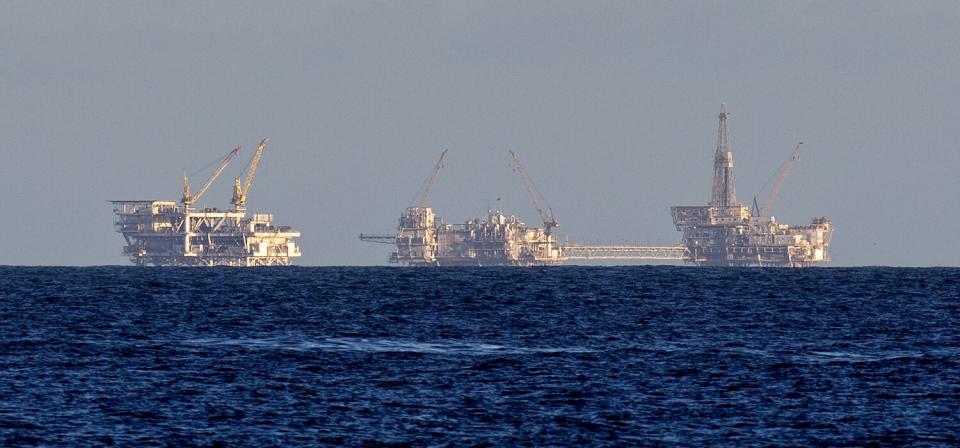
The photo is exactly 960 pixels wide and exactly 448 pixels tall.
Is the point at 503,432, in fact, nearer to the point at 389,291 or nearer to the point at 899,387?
the point at 899,387

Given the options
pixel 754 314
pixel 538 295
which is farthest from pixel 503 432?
pixel 538 295

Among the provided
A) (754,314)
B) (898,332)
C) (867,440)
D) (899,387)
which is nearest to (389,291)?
(754,314)

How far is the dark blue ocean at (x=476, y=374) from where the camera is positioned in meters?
53.4

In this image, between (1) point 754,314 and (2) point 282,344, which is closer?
(2) point 282,344

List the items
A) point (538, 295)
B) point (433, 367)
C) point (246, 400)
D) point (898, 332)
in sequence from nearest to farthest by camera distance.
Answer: point (246, 400)
point (433, 367)
point (898, 332)
point (538, 295)

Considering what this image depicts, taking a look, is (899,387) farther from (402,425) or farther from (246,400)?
(246,400)

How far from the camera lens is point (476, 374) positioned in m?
69.6

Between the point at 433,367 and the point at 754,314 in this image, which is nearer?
the point at 433,367

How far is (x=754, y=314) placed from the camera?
116062mm

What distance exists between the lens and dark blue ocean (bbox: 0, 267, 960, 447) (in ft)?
175

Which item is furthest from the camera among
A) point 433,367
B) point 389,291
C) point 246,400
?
point 389,291

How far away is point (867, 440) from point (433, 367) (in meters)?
25.6

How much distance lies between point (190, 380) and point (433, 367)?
12.1 metres

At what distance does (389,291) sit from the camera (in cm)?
15625
